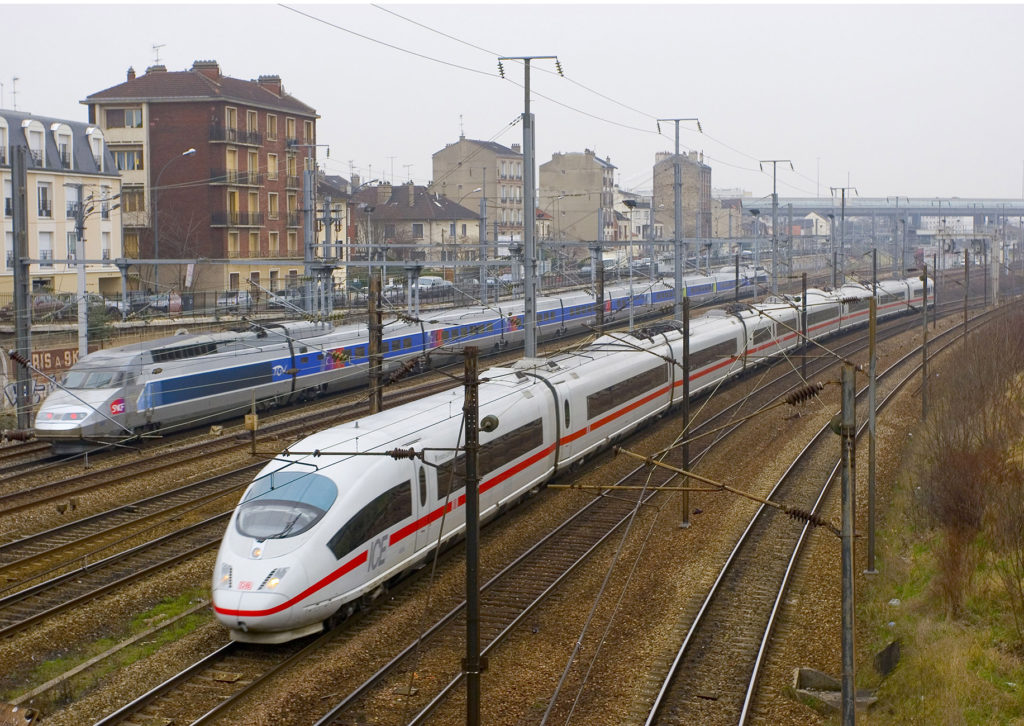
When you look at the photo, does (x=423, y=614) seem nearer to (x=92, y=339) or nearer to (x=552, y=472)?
(x=552, y=472)

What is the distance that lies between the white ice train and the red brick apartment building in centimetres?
3891

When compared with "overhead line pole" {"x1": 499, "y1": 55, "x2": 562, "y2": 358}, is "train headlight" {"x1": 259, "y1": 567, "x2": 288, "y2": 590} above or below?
below

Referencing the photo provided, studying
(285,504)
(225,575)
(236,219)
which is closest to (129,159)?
(236,219)

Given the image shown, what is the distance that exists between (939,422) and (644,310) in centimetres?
2922

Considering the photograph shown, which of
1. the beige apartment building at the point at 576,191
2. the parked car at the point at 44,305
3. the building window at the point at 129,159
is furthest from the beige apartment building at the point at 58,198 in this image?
the beige apartment building at the point at 576,191

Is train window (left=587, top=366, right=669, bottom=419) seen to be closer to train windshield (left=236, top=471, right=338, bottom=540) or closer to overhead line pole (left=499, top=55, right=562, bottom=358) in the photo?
overhead line pole (left=499, top=55, right=562, bottom=358)

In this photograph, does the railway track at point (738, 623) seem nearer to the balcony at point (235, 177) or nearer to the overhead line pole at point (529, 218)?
the overhead line pole at point (529, 218)

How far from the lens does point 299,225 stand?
6519 centimetres

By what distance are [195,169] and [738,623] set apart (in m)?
51.0

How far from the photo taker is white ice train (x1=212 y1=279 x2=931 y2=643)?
535 inches

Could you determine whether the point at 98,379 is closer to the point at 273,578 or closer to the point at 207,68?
the point at 273,578

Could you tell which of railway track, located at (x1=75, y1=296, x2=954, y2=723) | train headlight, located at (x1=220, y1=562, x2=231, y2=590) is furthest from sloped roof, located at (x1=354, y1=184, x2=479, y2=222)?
train headlight, located at (x1=220, y1=562, x2=231, y2=590)

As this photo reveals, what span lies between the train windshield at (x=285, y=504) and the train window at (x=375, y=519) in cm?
40

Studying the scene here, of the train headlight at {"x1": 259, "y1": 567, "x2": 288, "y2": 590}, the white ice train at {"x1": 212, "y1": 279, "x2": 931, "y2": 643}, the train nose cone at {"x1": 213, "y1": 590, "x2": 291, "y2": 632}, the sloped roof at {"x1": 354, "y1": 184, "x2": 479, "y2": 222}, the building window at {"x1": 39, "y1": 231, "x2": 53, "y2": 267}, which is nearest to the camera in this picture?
the train nose cone at {"x1": 213, "y1": 590, "x2": 291, "y2": 632}
